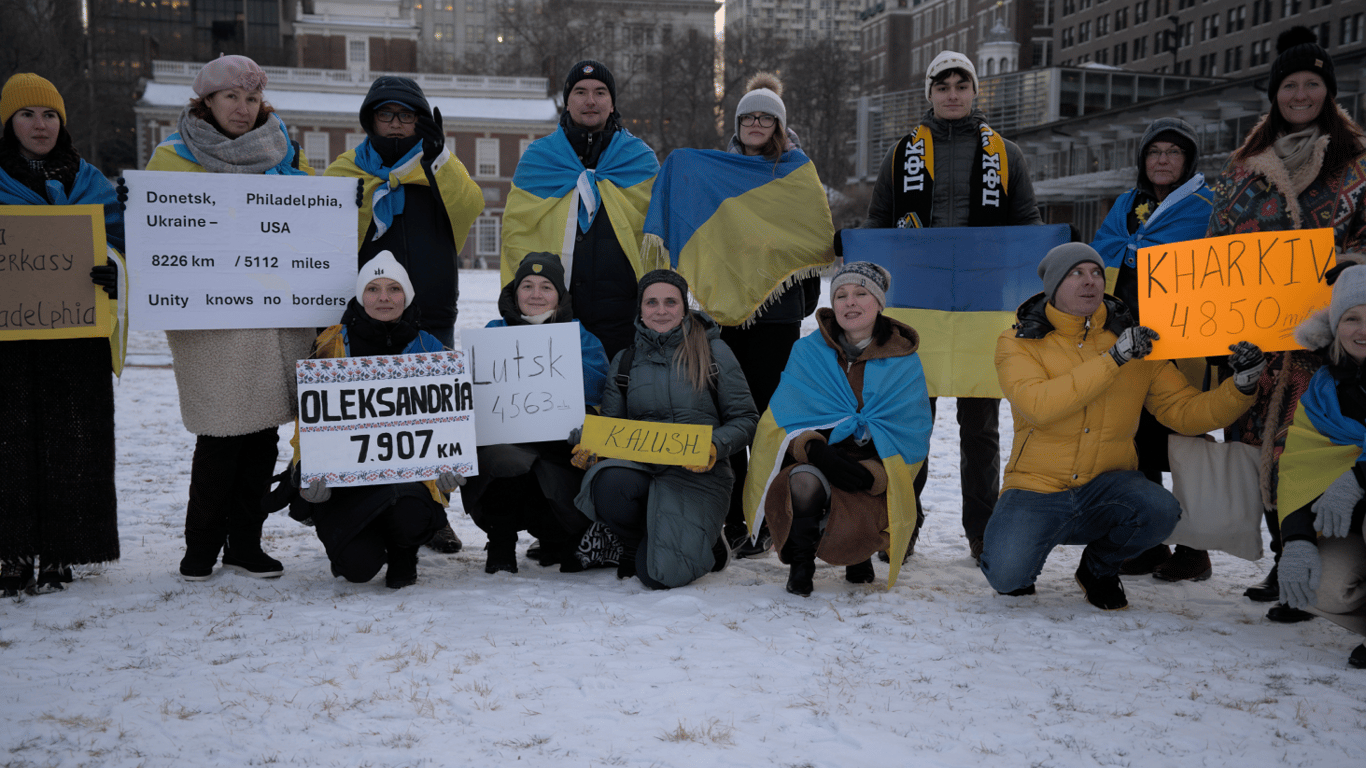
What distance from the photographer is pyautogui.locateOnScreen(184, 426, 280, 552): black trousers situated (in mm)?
4000

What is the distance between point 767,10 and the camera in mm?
124375

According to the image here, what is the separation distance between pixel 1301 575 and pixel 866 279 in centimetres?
178

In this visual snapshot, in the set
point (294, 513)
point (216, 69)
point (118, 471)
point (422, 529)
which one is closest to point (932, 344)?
point (422, 529)

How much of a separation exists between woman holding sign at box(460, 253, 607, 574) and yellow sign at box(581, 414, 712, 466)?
0.26 metres

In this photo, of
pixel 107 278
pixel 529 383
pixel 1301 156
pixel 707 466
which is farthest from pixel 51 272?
pixel 1301 156

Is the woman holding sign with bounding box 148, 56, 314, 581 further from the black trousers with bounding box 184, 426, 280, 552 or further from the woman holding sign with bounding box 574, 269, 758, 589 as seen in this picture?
the woman holding sign with bounding box 574, 269, 758, 589

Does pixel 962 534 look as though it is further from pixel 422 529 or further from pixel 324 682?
pixel 324 682

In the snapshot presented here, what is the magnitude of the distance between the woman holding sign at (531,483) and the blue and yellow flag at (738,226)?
1.98 ft

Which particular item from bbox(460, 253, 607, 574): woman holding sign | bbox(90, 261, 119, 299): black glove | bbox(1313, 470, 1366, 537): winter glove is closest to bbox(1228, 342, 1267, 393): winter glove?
bbox(1313, 470, 1366, 537): winter glove

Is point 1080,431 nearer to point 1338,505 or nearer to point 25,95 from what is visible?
point 1338,505

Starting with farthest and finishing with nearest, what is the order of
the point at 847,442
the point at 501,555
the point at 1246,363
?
the point at 501,555
the point at 847,442
the point at 1246,363

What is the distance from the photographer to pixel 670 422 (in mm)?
4066

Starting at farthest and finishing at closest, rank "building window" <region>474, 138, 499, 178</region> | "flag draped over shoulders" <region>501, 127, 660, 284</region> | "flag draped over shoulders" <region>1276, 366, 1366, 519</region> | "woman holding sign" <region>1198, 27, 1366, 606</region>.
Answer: "building window" <region>474, 138, 499, 178</region>, "flag draped over shoulders" <region>501, 127, 660, 284</region>, "woman holding sign" <region>1198, 27, 1366, 606</region>, "flag draped over shoulders" <region>1276, 366, 1366, 519</region>

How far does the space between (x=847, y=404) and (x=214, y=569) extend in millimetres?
2695
